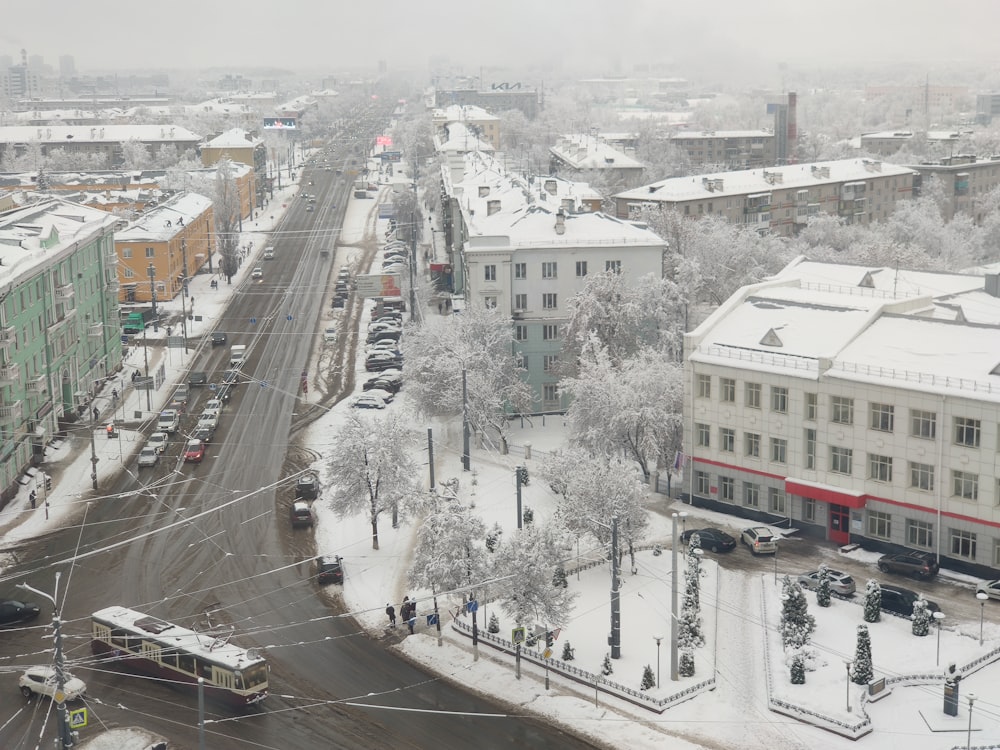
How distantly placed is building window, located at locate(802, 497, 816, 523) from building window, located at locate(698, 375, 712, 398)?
601 cm

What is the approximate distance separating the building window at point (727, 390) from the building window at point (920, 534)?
8894 mm

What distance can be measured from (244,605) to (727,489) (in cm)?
2089

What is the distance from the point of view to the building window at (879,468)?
48.3 metres

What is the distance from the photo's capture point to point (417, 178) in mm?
172250

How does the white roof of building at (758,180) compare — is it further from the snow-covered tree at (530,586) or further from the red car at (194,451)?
the snow-covered tree at (530,586)

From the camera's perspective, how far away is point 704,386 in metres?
53.8

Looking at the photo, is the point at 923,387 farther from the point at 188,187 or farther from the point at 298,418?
the point at 188,187

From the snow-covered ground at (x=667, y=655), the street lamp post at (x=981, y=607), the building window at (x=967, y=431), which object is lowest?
the snow-covered ground at (x=667, y=655)

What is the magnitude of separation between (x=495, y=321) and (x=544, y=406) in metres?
6.00

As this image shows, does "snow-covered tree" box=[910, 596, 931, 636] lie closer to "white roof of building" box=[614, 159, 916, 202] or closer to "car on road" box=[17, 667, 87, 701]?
"car on road" box=[17, 667, 87, 701]

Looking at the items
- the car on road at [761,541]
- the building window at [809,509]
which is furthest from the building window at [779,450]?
the car on road at [761,541]

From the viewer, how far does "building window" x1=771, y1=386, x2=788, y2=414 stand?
5106cm

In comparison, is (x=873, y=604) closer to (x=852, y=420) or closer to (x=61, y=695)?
(x=852, y=420)

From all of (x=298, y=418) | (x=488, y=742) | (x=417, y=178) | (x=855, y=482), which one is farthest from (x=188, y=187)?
(x=488, y=742)
